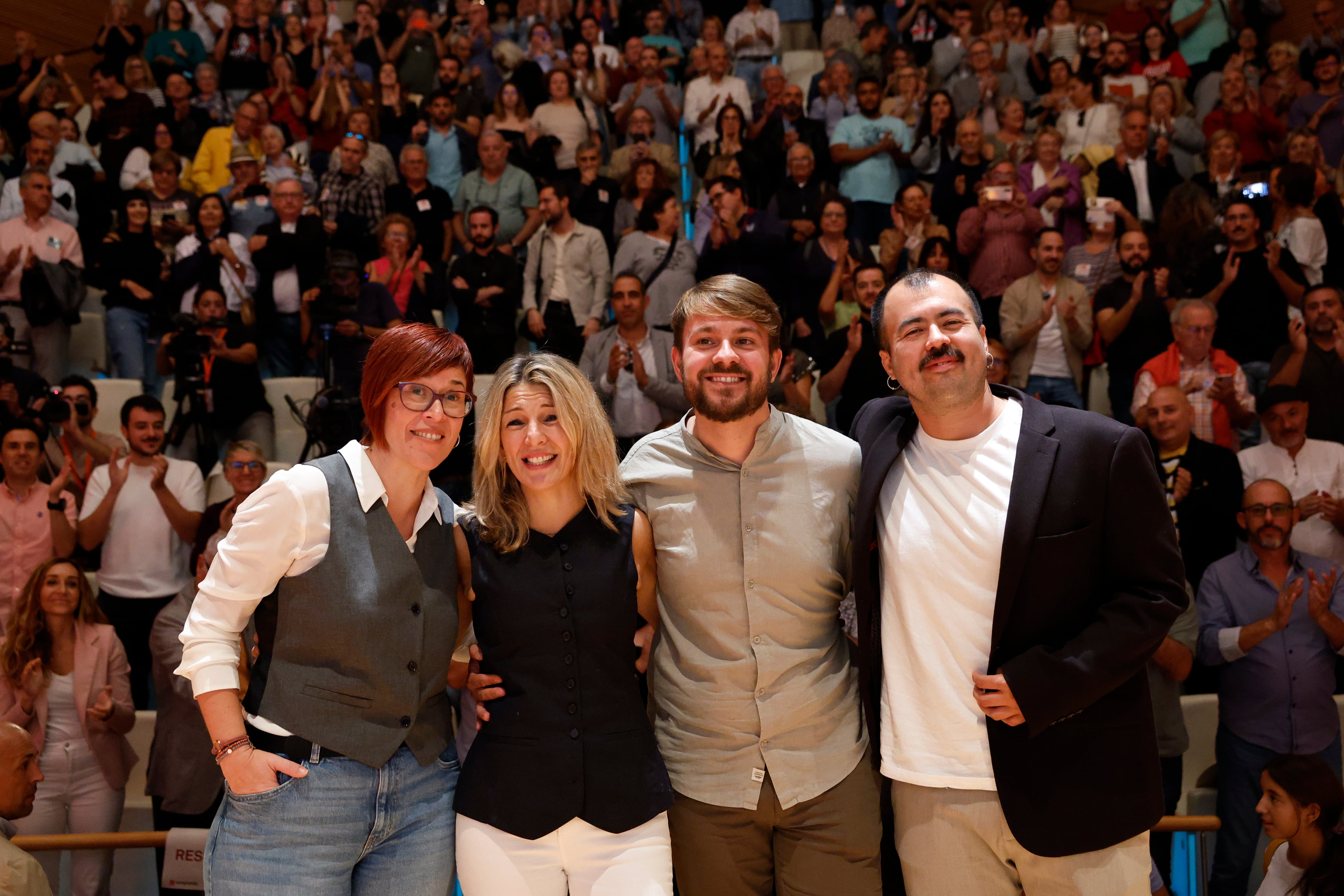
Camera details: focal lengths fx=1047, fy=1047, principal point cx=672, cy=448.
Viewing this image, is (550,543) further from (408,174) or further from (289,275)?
(408,174)

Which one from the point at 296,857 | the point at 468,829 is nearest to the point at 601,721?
the point at 468,829

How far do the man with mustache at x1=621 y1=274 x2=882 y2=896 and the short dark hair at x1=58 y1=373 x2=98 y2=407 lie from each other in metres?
4.19

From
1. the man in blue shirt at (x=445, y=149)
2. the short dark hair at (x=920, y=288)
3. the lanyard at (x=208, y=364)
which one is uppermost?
the man in blue shirt at (x=445, y=149)

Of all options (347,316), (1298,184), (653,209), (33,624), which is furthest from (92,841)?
(1298,184)

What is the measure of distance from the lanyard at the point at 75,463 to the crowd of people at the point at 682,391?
0.06 m

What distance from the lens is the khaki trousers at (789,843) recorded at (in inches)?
83.4

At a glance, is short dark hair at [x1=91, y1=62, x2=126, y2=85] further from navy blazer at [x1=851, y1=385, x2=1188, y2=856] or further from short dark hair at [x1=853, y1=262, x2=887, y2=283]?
navy blazer at [x1=851, y1=385, x2=1188, y2=856]

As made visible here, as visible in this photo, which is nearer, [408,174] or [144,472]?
[144,472]

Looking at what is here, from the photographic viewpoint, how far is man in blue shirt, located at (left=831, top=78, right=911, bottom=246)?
22.7 ft

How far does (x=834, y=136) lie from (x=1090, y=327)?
2493 mm

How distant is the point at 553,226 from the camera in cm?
622

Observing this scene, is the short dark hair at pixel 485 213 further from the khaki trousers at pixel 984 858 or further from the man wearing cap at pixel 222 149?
the khaki trousers at pixel 984 858

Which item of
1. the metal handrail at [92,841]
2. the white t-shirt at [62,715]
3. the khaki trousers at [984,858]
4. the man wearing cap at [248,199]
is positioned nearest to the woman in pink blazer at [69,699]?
the white t-shirt at [62,715]

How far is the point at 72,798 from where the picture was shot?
3.97 metres
